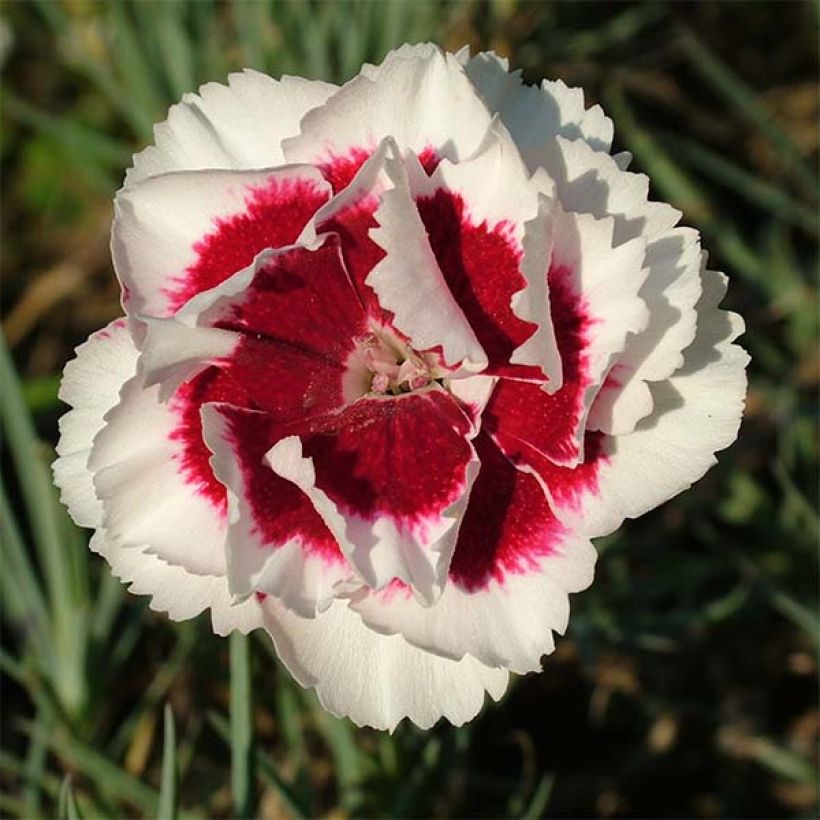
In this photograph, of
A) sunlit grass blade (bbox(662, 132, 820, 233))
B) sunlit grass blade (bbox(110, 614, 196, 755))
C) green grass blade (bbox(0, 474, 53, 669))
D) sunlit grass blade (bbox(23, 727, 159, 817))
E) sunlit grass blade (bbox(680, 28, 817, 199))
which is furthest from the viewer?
sunlit grass blade (bbox(662, 132, 820, 233))

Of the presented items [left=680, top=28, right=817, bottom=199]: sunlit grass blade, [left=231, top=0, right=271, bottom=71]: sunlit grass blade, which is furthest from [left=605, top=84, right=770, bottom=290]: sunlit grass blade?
[left=231, top=0, right=271, bottom=71]: sunlit grass blade

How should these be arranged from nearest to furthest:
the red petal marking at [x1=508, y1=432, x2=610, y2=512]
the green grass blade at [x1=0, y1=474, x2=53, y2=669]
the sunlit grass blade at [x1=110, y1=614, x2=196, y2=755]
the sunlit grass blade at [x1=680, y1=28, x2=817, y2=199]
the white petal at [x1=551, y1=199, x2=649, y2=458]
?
the white petal at [x1=551, y1=199, x2=649, y2=458] → the red petal marking at [x1=508, y1=432, x2=610, y2=512] → the green grass blade at [x1=0, y1=474, x2=53, y2=669] → the sunlit grass blade at [x1=110, y1=614, x2=196, y2=755] → the sunlit grass blade at [x1=680, y1=28, x2=817, y2=199]

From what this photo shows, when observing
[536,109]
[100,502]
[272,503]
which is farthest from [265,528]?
[536,109]

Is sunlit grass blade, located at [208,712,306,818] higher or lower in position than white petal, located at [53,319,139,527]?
lower

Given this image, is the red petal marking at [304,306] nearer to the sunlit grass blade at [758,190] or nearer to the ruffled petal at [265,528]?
the ruffled petal at [265,528]

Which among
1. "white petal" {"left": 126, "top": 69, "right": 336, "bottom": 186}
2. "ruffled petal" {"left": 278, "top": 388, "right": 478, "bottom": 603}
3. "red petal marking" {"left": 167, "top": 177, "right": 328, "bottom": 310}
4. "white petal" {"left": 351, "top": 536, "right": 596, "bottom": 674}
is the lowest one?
"white petal" {"left": 351, "top": 536, "right": 596, "bottom": 674}

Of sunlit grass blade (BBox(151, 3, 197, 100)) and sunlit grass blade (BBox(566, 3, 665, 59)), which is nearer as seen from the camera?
sunlit grass blade (BBox(151, 3, 197, 100))

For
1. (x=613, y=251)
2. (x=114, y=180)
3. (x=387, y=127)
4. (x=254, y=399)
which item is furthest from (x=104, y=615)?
(x=114, y=180)

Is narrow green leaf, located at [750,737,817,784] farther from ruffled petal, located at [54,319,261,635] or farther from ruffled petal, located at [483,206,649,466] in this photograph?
ruffled petal, located at [54,319,261,635]
